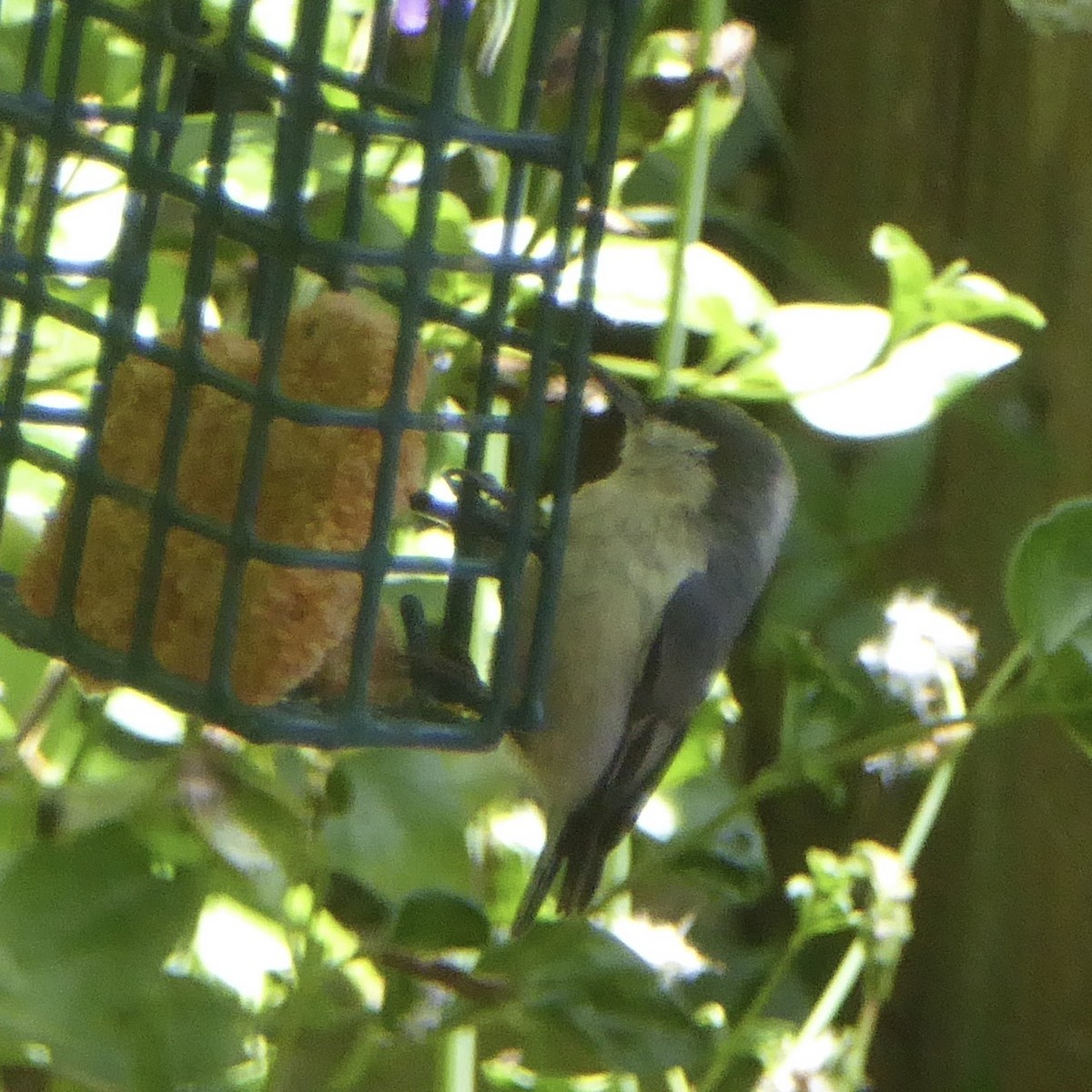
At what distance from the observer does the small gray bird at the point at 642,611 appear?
3.86 feet

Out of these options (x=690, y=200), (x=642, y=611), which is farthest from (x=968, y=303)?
(x=642, y=611)

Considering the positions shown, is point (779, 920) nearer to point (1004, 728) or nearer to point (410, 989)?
point (1004, 728)

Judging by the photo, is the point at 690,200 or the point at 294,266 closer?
the point at 294,266

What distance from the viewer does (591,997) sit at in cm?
104

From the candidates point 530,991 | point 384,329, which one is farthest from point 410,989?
point 384,329

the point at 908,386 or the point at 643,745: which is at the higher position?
the point at 908,386

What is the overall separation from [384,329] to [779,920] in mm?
1242

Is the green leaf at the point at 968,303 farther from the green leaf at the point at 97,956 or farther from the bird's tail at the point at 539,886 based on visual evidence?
the green leaf at the point at 97,956

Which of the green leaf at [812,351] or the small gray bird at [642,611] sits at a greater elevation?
the green leaf at [812,351]

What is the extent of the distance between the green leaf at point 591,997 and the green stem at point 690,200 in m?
0.41

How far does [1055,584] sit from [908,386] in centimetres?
21

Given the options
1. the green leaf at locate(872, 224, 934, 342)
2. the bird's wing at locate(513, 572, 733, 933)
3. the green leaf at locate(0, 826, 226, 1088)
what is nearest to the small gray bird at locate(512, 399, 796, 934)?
the bird's wing at locate(513, 572, 733, 933)

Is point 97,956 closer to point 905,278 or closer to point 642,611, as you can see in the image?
point 642,611

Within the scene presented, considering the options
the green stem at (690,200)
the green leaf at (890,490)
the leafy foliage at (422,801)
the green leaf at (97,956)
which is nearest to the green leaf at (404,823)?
the leafy foliage at (422,801)
